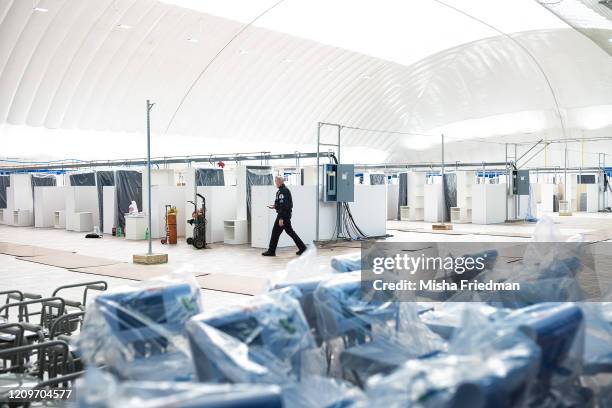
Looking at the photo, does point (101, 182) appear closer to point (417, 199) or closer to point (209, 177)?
point (209, 177)

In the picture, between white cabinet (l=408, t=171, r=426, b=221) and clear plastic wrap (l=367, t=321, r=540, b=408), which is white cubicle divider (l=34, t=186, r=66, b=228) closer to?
white cabinet (l=408, t=171, r=426, b=221)

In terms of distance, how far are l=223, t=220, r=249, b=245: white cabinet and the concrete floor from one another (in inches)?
14.7

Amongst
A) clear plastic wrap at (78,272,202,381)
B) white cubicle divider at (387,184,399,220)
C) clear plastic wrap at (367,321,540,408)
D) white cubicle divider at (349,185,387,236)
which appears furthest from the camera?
white cubicle divider at (387,184,399,220)

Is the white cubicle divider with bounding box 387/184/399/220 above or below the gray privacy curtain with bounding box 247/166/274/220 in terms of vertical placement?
below

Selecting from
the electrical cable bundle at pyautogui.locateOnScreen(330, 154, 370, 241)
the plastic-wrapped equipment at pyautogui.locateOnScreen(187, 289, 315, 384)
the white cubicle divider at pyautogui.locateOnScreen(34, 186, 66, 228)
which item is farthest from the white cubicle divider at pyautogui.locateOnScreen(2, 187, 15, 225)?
the plastic-wrapped equipment at pyautogui.locateOnScreen(187, 289, 315, 384)

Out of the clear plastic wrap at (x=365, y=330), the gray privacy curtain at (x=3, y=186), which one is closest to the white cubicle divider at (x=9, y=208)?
the gray privacy curtain at (x=3, y=186)

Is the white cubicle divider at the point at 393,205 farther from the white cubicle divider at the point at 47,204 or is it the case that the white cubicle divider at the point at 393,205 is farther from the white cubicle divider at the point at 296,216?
the white cubicle divider at the point at 47,204

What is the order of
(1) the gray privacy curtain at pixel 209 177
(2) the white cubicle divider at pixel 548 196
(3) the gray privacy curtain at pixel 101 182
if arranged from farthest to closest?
(2) the white cubicle divider at pixel 548 196
(3) the gray privacy curtain at pixel 101 182
(1) the gray privacy curtain at pixel 209 177

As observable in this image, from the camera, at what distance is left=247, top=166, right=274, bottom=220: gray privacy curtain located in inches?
591

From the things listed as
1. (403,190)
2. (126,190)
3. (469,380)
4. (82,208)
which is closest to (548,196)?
(403,190)

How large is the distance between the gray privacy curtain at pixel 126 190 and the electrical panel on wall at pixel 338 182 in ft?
21.3

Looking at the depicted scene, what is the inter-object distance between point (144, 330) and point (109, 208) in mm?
15820

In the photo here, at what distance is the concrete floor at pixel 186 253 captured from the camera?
9.30 metres

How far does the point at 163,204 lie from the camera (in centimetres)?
1658
